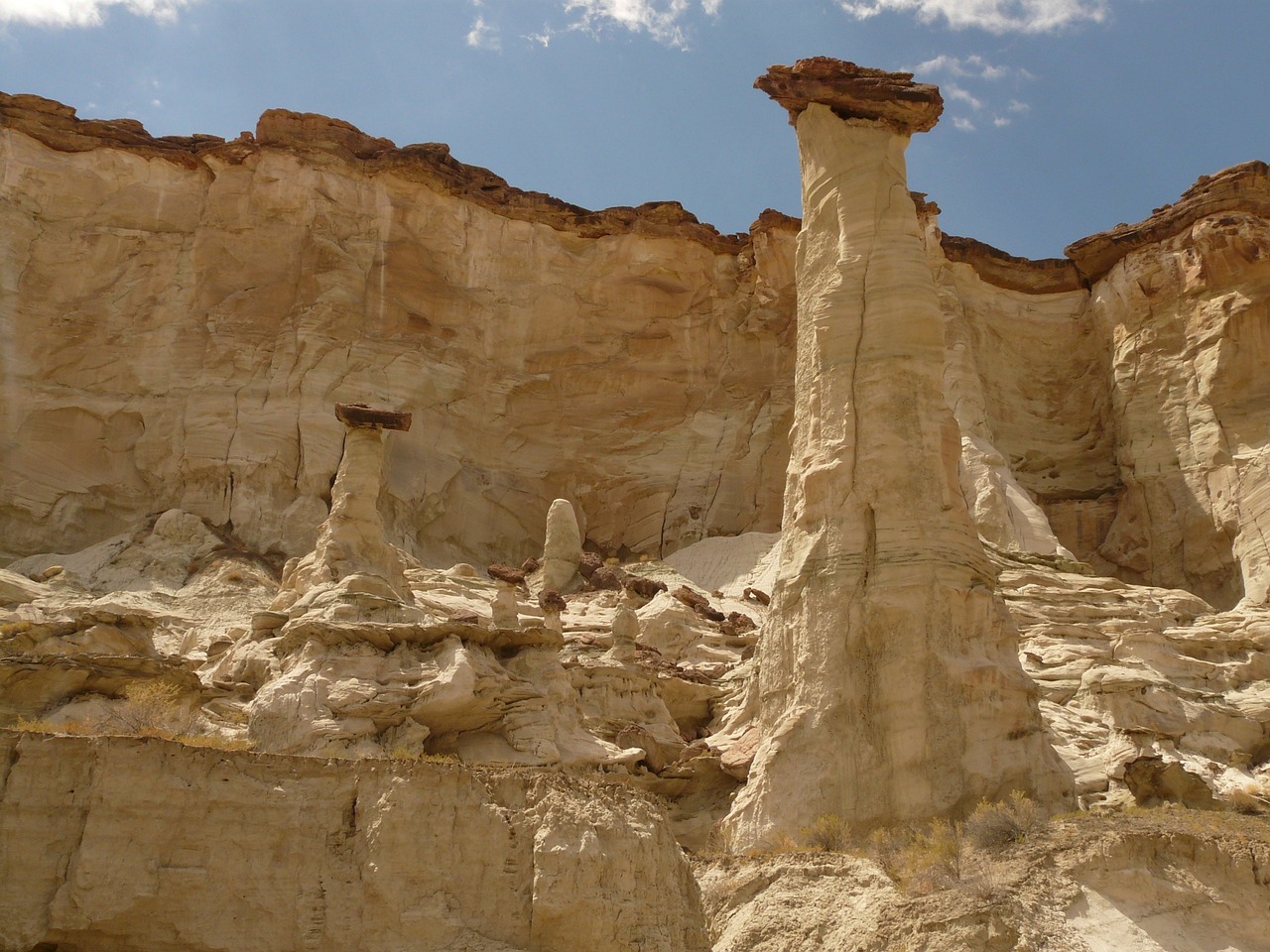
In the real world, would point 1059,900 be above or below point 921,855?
below

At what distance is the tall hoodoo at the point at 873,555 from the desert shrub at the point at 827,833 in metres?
0.29

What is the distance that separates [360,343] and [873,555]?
94.6ft

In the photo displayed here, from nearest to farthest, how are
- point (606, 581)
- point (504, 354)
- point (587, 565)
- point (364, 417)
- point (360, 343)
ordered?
point (364, 417) → point (606, 581) → point (587, 565) → point (360, 343) → point (504, 354)

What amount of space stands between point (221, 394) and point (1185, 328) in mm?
29884

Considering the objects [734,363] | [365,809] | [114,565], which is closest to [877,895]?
[365,809]

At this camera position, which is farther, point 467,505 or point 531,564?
point 467,505

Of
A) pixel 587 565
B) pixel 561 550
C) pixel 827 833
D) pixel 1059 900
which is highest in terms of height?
pixel 561 550

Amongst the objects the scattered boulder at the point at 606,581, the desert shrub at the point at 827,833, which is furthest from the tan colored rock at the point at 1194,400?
the desert shrub at the point at 827,833

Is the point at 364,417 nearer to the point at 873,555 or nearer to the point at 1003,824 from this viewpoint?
the point at 873,555

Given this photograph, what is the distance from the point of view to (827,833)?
69.7 feet

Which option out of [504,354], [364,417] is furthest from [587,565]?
[504,354]

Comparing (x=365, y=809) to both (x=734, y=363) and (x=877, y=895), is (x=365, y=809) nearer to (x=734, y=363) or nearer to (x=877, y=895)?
(x=877, y=895)

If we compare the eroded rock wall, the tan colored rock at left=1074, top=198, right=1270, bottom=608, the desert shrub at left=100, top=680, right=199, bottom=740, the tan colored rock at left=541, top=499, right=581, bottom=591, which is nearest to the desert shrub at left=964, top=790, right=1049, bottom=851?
the desert shrub at left=100, top=680, right=199, bottom=740

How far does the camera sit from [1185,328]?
155 ft
